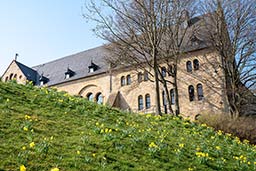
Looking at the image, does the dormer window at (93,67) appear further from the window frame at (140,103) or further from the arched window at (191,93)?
the arched window at (191,93)

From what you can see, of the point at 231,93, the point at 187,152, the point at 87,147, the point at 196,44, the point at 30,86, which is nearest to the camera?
the point at 87,147

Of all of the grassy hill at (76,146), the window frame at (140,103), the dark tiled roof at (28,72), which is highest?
the dark tiled roof at (28,72)

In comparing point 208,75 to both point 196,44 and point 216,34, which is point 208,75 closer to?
point 196,44

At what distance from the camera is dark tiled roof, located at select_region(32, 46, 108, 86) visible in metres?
40.8

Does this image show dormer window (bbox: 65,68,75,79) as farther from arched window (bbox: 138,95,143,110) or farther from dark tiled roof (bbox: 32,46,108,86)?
arched window (bbox: 138,95,143,110)

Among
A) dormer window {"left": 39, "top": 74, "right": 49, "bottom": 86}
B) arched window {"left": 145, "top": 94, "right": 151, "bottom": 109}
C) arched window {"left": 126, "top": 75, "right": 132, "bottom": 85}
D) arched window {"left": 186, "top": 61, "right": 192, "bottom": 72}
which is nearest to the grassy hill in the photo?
arched window {"left": 186, "top": 61, "right": 192, "bottom": 72}

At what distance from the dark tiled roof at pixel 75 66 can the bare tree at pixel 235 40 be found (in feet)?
54.9

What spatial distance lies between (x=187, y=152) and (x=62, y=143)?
366 centimetres

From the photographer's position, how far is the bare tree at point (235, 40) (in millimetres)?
24516

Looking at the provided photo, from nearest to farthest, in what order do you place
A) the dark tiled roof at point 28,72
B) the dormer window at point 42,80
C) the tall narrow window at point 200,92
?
1. the tall narrow window at point 200,92
2. the dormer window at point 42,80
3. the dark tiled roof at point 28,72

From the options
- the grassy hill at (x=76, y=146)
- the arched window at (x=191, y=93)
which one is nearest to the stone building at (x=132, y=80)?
the arched window at (x=191, y=93)

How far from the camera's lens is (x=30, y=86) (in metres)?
13.9

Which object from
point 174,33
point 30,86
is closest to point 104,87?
point 174,33

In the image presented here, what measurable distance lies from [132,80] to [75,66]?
11.9 metres
